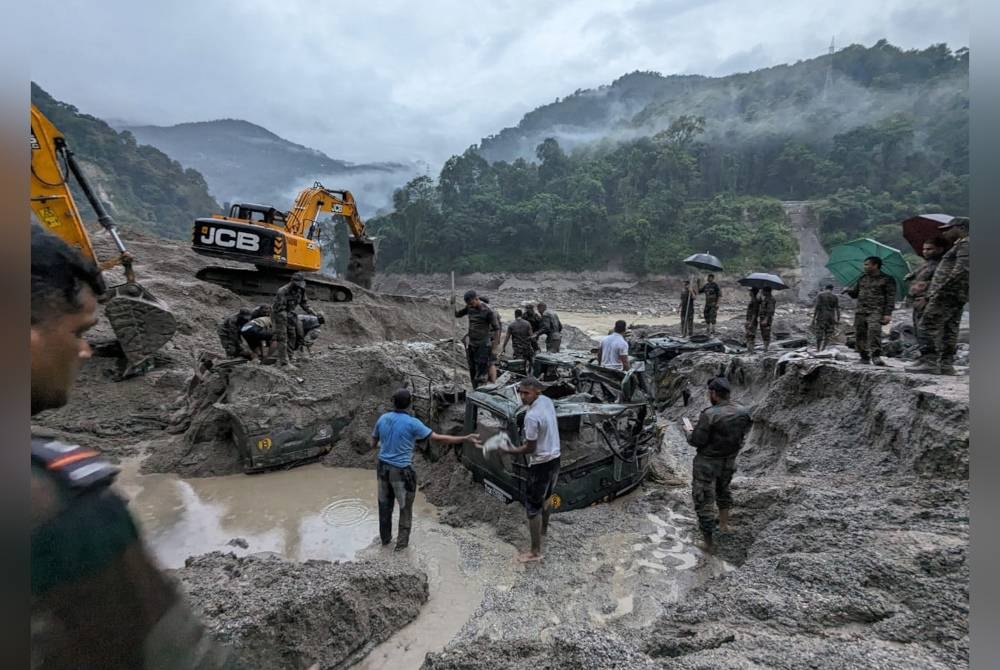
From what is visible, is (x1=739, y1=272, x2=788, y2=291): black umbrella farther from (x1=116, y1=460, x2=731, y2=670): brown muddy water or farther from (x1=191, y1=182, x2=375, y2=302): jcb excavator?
(x1=191, y1=182, x2=375, y2=302): jcb excavator

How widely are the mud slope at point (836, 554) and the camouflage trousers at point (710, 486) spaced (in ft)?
0.90

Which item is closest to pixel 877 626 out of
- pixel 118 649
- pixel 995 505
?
pixel 995 505

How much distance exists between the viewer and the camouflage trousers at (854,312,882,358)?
20.9 feet

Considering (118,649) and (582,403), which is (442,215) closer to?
(582,403)

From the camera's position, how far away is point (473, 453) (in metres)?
5.44

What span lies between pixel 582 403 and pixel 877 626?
3.23m

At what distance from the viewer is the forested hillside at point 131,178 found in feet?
161

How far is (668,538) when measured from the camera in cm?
487

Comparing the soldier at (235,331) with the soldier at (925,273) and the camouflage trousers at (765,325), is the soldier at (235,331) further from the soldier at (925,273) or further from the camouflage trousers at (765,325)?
the camouflage trousers at (765,325)

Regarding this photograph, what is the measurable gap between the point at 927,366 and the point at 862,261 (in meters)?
2.88

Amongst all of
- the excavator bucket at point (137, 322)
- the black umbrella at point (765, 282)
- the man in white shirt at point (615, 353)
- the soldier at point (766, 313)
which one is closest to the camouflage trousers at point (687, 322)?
the soldier at point (766, 313)

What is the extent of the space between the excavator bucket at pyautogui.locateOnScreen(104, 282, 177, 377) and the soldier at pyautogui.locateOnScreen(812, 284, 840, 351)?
11.7m

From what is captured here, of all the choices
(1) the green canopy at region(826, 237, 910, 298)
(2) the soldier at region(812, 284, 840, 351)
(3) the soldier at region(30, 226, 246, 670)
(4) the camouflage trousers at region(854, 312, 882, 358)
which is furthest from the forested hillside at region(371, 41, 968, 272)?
(3) the soldier at region(30, 226, 246, 670)

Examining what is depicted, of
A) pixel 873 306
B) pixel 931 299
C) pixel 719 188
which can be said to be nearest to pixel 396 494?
pixel 931 299
